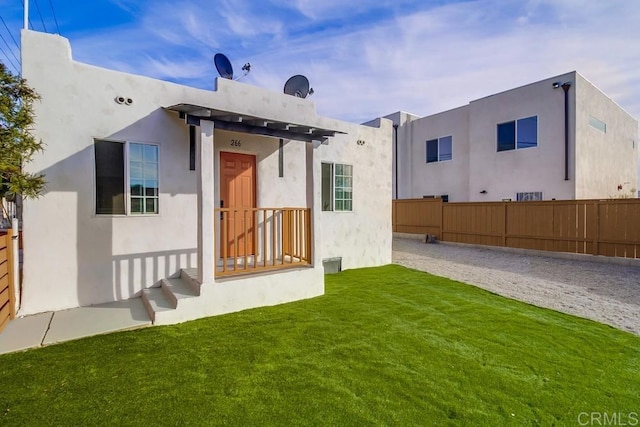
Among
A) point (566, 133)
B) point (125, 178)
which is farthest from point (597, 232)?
point (125, 178)

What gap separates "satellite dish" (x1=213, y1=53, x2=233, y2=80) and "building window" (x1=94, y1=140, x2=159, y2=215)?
82.9 inches

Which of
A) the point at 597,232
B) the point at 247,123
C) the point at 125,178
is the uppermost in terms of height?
the point at 247,123

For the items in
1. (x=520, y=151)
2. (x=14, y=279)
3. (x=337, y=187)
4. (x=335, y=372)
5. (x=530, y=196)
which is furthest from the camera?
(x=520, y=151)

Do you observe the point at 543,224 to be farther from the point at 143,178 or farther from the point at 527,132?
the point at 143,178

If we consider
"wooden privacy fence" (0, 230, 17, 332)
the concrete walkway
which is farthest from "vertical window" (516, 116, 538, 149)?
"wooden privacy fence" (0, 230, 17, 332)

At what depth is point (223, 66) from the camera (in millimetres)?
6176

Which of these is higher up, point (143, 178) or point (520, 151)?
point (520, 151)

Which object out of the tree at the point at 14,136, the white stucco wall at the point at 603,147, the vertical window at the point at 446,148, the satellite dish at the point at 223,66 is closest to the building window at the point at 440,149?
the vertical window at the point at 446,148

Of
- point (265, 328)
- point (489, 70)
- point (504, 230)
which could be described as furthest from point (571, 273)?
point (265, 328)

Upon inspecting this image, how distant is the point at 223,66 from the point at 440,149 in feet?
42.6

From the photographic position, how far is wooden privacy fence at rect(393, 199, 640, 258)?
27.8 feet

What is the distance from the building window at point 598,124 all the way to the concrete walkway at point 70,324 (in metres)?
16.4

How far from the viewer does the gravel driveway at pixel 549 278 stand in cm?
503

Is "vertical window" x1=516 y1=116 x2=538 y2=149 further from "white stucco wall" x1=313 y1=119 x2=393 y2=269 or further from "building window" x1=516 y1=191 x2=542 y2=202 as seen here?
"white stucco wall" x1=313 y1=119 x2=393 y2=269
